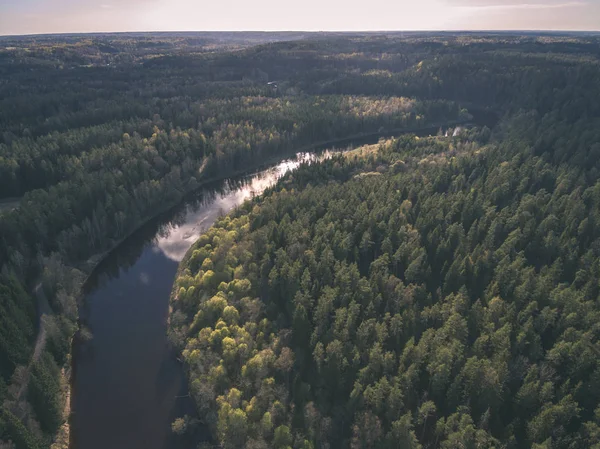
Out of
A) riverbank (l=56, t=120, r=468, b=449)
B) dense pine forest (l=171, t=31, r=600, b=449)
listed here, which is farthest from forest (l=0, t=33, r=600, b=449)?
riverbank (l=56, t=120, r=468, b=449)

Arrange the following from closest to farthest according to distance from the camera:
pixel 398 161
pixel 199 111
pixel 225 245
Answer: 1. pixel 225 245
2. pixel 398 161
3. pixel 199 111

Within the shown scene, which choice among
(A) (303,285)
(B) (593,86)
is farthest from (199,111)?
(B) (593,86)

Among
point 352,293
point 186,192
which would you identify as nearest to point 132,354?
point 352,293

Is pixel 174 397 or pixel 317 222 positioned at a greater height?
pixel 317 222

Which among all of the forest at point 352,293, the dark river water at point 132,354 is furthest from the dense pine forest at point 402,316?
the dark river water at point 132,354

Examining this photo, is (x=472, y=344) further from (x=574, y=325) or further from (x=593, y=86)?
(x=593, y=86)

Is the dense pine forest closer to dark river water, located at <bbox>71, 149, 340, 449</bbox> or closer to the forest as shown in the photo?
the forest

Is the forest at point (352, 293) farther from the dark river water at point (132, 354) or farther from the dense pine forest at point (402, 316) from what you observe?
the dark river water at point (132, 354)

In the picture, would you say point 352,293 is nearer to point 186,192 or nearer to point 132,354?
point 132,354
